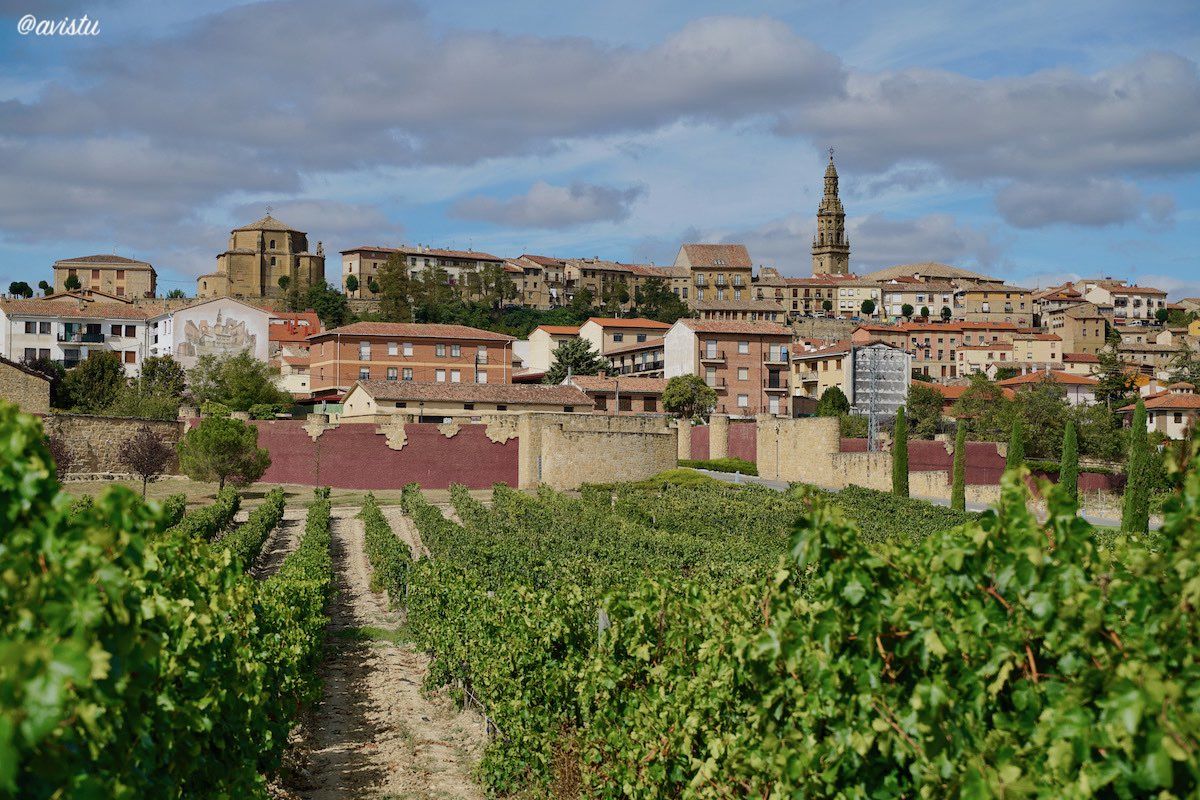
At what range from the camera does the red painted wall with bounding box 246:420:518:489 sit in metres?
47.4

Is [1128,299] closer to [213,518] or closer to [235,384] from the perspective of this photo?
[235,384]

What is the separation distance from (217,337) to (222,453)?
131ft

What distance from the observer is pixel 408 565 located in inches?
833

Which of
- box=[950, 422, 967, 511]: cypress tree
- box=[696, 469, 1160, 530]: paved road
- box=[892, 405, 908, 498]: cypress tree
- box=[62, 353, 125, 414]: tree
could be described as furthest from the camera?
box=[62, 353, 125, 414]: tree

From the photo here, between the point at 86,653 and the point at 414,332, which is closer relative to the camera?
the point at 86,653

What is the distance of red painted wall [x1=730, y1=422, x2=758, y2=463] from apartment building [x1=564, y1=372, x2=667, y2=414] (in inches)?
516

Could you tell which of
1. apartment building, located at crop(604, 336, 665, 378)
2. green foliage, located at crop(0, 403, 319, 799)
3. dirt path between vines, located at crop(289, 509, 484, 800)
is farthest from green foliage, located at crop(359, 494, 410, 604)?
apartment building, located at crop(604, 336, 665, 378)

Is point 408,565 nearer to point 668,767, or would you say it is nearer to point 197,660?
point 668,767

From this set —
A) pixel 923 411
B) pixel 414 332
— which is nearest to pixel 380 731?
pixel 414 332

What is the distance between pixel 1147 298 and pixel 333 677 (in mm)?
143005

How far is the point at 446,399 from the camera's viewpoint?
54688 mm

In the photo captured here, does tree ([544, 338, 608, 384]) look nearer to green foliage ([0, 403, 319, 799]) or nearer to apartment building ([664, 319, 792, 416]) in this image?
apartment building ([664, 319, 792, 416])

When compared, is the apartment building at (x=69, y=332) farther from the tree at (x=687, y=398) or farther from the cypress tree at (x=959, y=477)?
the cypress tree at (x=959, y=477)

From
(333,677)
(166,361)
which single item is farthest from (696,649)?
(166,361)
